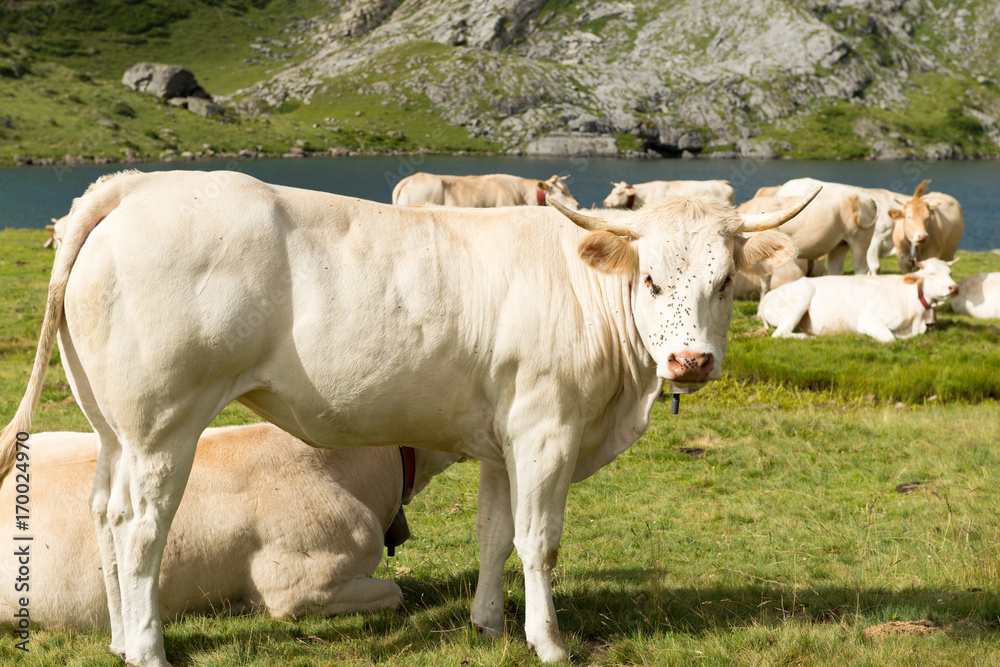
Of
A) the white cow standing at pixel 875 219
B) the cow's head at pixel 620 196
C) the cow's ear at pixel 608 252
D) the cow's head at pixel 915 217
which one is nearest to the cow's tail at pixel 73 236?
the cow's ear at pixel 608 252

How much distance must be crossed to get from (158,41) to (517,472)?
214 m

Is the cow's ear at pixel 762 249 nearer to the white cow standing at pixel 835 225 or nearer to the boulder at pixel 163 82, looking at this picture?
the white cow standing at pixel 835 225

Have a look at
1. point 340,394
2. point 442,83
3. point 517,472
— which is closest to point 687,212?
point 517,472

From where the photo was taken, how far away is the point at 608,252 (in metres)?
4.70

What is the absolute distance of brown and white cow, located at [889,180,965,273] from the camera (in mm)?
21000

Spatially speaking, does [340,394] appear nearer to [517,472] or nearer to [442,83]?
[517,472]

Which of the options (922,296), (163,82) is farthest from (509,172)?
(922,296)

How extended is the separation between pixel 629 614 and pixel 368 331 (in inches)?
101

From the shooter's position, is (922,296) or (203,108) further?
(203,108)

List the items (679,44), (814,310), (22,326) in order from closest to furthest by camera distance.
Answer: (22,326) → (814,310) → (679,44)

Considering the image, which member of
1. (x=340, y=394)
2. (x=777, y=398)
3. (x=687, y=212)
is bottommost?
(x=777, y=398)

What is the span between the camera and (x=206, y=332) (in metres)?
4.07

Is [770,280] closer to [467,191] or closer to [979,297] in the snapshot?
[979,297]

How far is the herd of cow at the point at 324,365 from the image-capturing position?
13.6 ft
